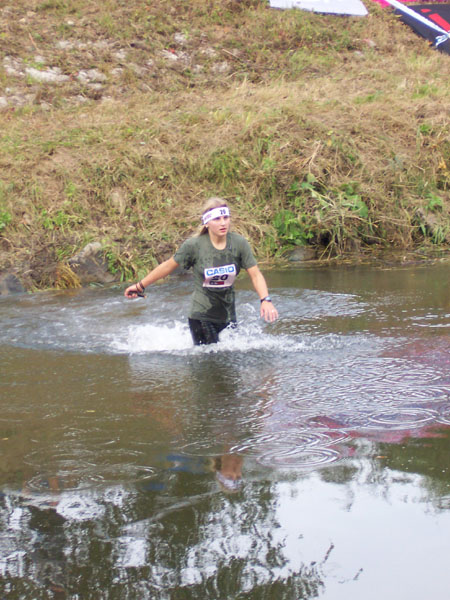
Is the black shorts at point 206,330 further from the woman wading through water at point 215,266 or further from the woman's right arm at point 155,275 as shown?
the woman's right arm at point 155,275

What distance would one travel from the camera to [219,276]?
645cm

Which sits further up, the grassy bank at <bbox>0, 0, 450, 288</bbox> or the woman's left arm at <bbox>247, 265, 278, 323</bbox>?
the grassy bank at <bbox>0, 0, 450, 288</bbox>

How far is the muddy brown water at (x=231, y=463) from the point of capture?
279cm

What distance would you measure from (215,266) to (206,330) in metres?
0.70

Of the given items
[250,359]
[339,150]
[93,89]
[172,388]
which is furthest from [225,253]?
[93,89]

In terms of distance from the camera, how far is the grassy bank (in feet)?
38.4

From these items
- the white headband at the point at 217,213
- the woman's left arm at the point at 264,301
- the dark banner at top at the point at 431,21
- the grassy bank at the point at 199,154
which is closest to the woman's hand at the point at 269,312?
the woman's left arm at the point at 264,301

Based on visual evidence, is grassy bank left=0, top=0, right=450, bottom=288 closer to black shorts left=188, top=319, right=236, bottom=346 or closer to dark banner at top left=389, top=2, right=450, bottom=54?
dark banner at top left=389, top=2, right=450, bottom=54

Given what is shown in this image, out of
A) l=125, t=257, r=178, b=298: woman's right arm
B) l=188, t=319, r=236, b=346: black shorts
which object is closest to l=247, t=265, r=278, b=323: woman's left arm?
l=188, t=319, r=236, b=346: black shorts

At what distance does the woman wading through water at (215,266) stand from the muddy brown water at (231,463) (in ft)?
1.19

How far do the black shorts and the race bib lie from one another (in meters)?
0.42

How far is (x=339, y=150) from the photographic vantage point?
12.7 m

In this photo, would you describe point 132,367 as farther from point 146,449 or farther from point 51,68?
point 51,68

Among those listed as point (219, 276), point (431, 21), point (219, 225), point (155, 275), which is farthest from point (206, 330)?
point (431, 21)
